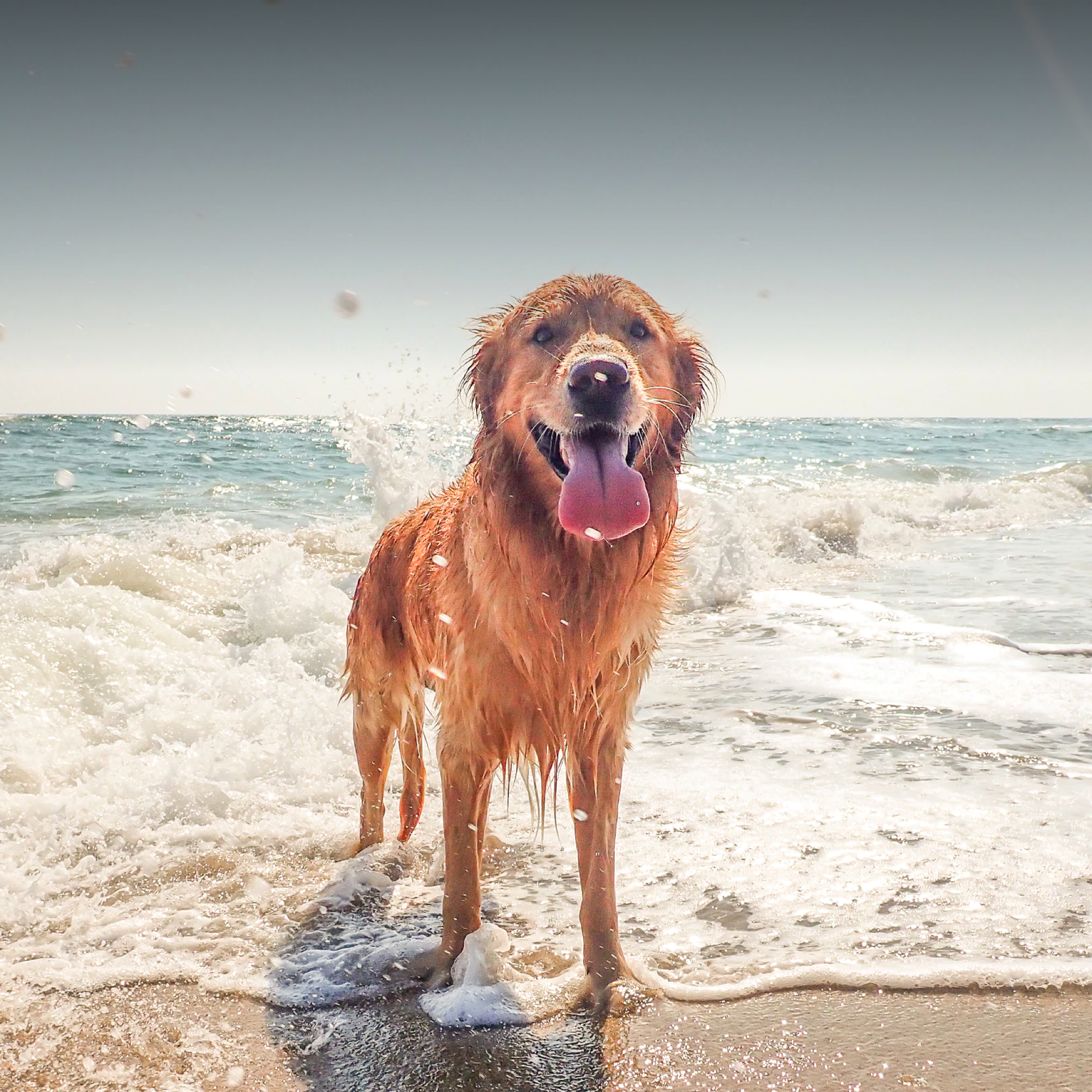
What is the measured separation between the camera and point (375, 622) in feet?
10.6

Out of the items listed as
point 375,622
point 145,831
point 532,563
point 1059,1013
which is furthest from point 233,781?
point 1059,1013

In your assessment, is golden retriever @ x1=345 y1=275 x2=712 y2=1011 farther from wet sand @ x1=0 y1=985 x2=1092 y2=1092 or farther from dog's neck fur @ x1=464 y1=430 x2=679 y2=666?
wet sand @ x1=0 y1=985 x2=1092 y2=1092

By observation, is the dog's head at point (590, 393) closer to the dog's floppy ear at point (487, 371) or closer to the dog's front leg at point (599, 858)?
the dog's floppy ear at point (487, 371)

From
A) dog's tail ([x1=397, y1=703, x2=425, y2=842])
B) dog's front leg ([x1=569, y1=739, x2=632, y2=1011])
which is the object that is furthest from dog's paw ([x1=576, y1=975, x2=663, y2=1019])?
dog's tail ([x1=397, y1=703, x2=425, y2=842])

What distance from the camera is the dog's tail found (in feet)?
10.6

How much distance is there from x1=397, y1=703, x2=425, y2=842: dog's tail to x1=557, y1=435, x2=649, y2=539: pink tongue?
1587 mm

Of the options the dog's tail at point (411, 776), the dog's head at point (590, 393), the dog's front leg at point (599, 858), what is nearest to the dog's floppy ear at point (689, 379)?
the dog's head at point (590, 393)

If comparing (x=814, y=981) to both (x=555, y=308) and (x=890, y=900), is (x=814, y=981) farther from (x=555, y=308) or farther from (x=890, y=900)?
(x=555, y=308)

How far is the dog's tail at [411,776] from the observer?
323 cm

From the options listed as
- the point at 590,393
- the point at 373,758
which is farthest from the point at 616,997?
the point at 590,393

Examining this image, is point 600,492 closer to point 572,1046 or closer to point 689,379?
point 689,379

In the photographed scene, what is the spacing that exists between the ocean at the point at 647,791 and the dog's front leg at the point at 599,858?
0.21 metres

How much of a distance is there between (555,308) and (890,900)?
217cm

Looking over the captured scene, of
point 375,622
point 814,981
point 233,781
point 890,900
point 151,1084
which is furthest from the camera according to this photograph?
point 233,781
